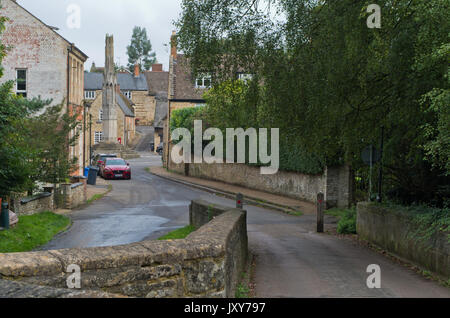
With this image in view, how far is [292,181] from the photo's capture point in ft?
100

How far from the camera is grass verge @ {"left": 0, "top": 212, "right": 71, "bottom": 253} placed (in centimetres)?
1467

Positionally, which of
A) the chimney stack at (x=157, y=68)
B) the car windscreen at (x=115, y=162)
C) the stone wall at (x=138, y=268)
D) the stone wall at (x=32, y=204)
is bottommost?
the stone wall at (x=32, y=204)

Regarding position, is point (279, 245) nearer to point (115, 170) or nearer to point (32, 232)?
point (32, 232)

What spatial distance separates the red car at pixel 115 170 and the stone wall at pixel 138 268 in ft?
125

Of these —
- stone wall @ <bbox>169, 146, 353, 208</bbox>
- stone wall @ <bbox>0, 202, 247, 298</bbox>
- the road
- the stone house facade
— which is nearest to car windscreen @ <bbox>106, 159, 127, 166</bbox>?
stone wall @ <bbox>169, 146, 353, 208</bbox>

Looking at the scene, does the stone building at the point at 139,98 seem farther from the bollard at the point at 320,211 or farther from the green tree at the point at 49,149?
the bollard at the point at 320,211

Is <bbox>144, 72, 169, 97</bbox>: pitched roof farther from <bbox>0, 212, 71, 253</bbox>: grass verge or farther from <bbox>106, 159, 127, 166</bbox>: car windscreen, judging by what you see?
<bbox>0, 212, 71, 253</bbox>: grass verge

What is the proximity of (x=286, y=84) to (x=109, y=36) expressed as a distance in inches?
2116

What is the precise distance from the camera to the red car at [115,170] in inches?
1710

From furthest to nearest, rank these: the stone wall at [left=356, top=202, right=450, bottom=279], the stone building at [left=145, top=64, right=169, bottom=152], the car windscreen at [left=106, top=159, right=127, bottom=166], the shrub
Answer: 1. the stone building at [left=145, top=64, right=169, bottom=152]
2. the car windscreen at [left=106, top=159, right=127, bottom=166]
3. the shrub
4. the stone wall at [left=356, top=202, right=450, bottom=279]

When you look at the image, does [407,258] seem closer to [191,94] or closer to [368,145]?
[368,145]

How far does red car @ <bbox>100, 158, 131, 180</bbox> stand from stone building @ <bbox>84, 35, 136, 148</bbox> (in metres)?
2.25

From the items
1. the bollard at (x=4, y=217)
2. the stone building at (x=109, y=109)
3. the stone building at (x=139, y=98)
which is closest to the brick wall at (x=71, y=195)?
the stone building at (x=109, y=109)
